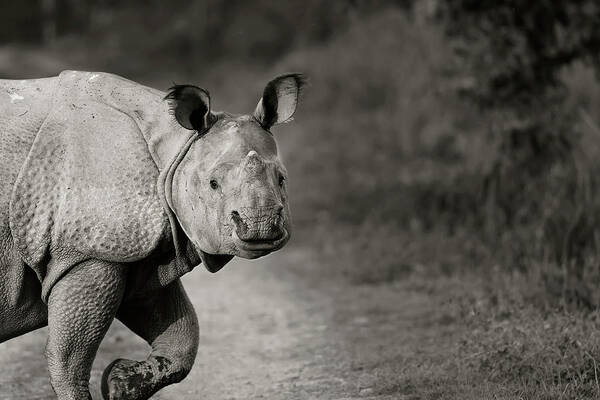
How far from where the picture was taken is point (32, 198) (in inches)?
167

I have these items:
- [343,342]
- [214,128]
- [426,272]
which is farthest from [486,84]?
[214,128]

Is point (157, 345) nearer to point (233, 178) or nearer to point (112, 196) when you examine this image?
point (112, 196)

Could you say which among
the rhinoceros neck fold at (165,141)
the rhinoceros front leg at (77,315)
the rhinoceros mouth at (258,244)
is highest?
the rhinoceros neck fold at (165,141)

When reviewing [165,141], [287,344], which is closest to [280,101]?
[165,141]

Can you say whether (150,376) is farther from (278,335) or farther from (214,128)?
(278,335)

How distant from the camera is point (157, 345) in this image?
4656 millimetres

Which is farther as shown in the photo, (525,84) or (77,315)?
(525,84)

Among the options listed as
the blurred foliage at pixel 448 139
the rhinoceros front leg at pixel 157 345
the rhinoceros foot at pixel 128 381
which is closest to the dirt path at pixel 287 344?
the blurred foliage at pixel 448 139

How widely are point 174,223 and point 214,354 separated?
2.43m

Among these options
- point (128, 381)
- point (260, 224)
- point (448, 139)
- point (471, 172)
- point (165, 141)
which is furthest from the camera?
point (448, 139)

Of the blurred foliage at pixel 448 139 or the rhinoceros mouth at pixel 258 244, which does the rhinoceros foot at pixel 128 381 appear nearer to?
the rhinoceros mouth at pixel 258 244

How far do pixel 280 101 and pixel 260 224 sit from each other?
2.12 feet

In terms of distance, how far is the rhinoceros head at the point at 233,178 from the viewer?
13.0ft

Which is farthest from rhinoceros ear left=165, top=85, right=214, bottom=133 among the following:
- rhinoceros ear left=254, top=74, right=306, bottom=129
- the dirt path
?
the dirt path
